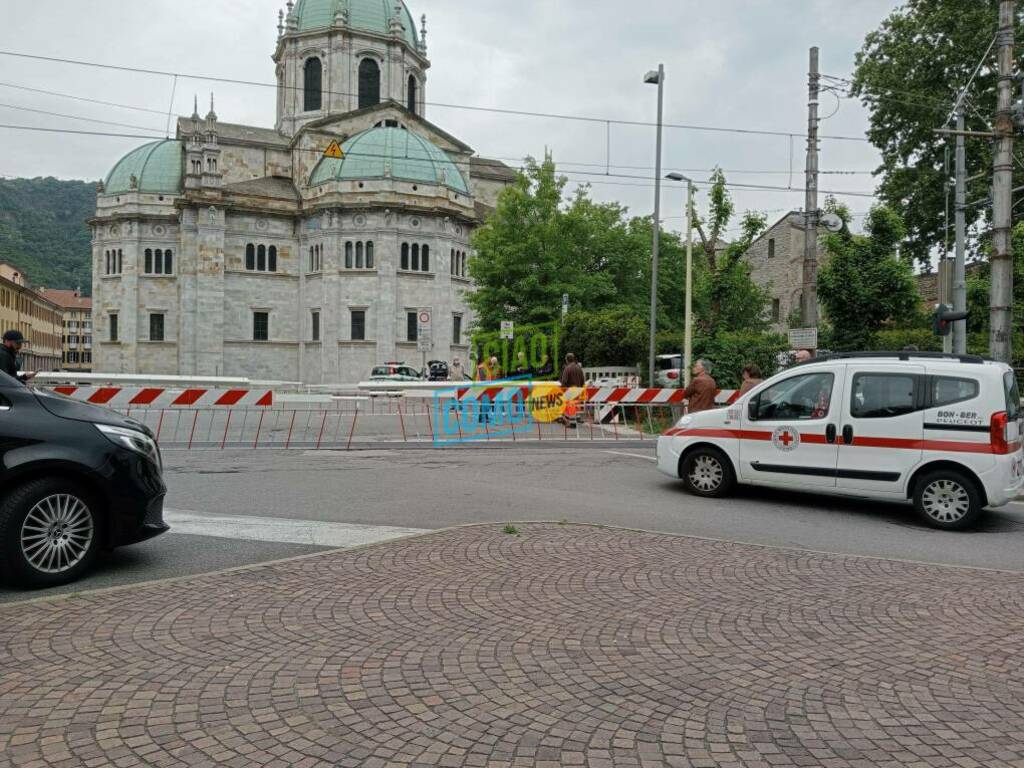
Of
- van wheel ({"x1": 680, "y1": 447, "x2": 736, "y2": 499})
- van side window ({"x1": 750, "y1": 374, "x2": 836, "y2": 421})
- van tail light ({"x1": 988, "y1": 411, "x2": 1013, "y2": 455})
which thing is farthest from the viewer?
van wheel ({"x1": 680, "y1": 447, "x2": 736, "y2": 499})

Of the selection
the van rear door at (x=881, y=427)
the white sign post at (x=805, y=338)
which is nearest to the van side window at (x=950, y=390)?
the van rear door at (x=881, y=427)

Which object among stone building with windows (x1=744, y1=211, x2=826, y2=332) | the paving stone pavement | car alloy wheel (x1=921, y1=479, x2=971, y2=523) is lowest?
the paving stone pavement

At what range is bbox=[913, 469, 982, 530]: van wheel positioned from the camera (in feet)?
26.8

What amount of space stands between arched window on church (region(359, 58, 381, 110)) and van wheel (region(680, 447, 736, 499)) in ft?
189

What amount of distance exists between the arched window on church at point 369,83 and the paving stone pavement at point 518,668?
201ft

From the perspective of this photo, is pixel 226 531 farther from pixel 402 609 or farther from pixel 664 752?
pixel 664 752

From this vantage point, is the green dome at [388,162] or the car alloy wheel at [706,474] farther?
the green dome at [388,162]

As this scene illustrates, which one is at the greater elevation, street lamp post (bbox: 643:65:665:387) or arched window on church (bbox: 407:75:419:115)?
arched window on church (bbox: 407:75:419:115)

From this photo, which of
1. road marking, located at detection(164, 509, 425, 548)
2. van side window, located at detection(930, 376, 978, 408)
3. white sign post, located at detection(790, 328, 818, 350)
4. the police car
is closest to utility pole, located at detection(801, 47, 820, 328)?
white sign post, located at detection(790, 328, 818, 350)

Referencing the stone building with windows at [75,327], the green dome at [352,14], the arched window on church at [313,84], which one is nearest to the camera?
the green dome at [352,14]

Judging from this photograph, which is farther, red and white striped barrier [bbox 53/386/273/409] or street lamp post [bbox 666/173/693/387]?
street lamp post [bbox 666/173/693/387]

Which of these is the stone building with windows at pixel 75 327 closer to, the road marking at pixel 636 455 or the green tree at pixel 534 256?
the green tree at pixel 534 256

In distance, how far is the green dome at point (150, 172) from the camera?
188 ft

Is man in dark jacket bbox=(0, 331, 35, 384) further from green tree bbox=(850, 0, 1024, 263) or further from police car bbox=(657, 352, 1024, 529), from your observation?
green tree bbox=(850, 0, 1024, 263)
